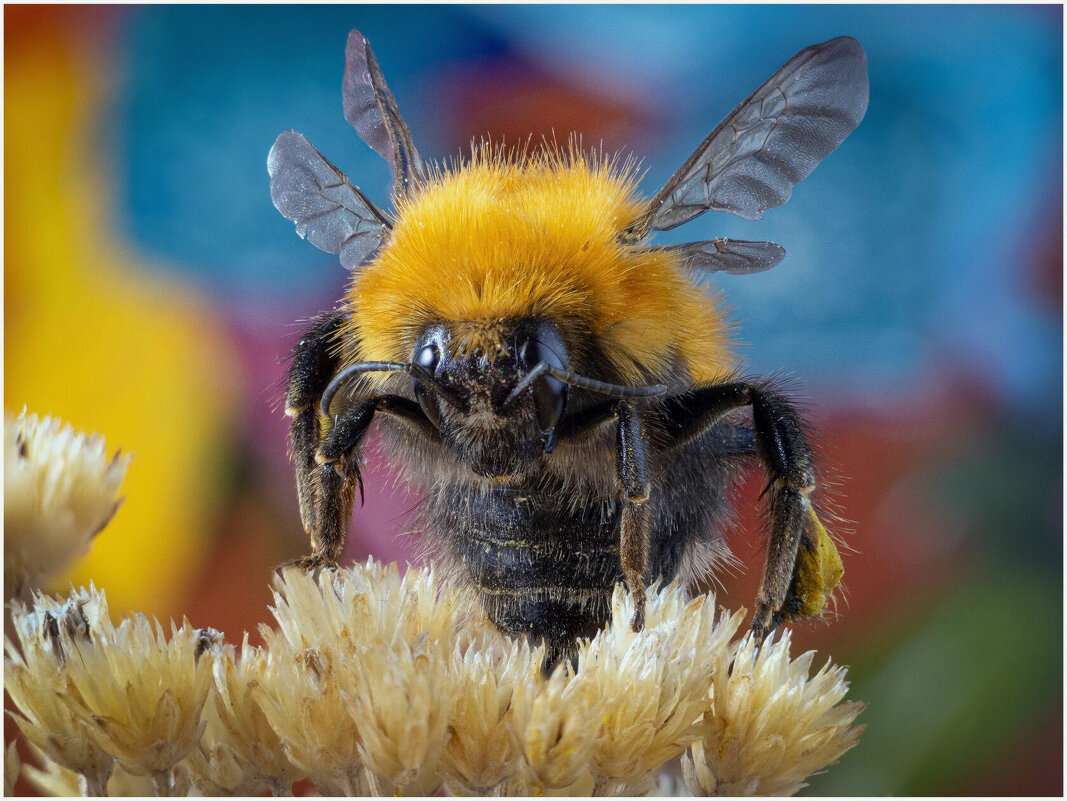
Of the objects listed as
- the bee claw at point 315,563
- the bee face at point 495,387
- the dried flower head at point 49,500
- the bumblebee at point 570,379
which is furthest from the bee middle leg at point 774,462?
the dried flower head at point 49,500

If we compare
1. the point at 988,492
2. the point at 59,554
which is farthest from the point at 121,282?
the point at 988,492

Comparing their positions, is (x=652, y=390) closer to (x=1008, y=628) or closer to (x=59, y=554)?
(x=59, y=554)

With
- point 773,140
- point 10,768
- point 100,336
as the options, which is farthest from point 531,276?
point 100,336

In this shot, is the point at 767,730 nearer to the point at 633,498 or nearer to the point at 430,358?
the point at 633,498

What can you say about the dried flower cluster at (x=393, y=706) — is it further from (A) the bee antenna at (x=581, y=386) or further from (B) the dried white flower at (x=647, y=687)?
(A) the bee antenna at (x=581, y=386)

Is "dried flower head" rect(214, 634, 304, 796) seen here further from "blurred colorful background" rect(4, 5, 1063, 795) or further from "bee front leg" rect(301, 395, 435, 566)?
"blurred colorful background" rect(4, 5, 1063, 795)

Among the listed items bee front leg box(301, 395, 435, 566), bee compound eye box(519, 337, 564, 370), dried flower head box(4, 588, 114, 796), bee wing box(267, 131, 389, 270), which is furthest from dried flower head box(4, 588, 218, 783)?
bee wing box(267, 131, 389, 270)

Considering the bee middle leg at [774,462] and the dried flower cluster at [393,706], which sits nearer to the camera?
the dried flower cluster at [393,706]
